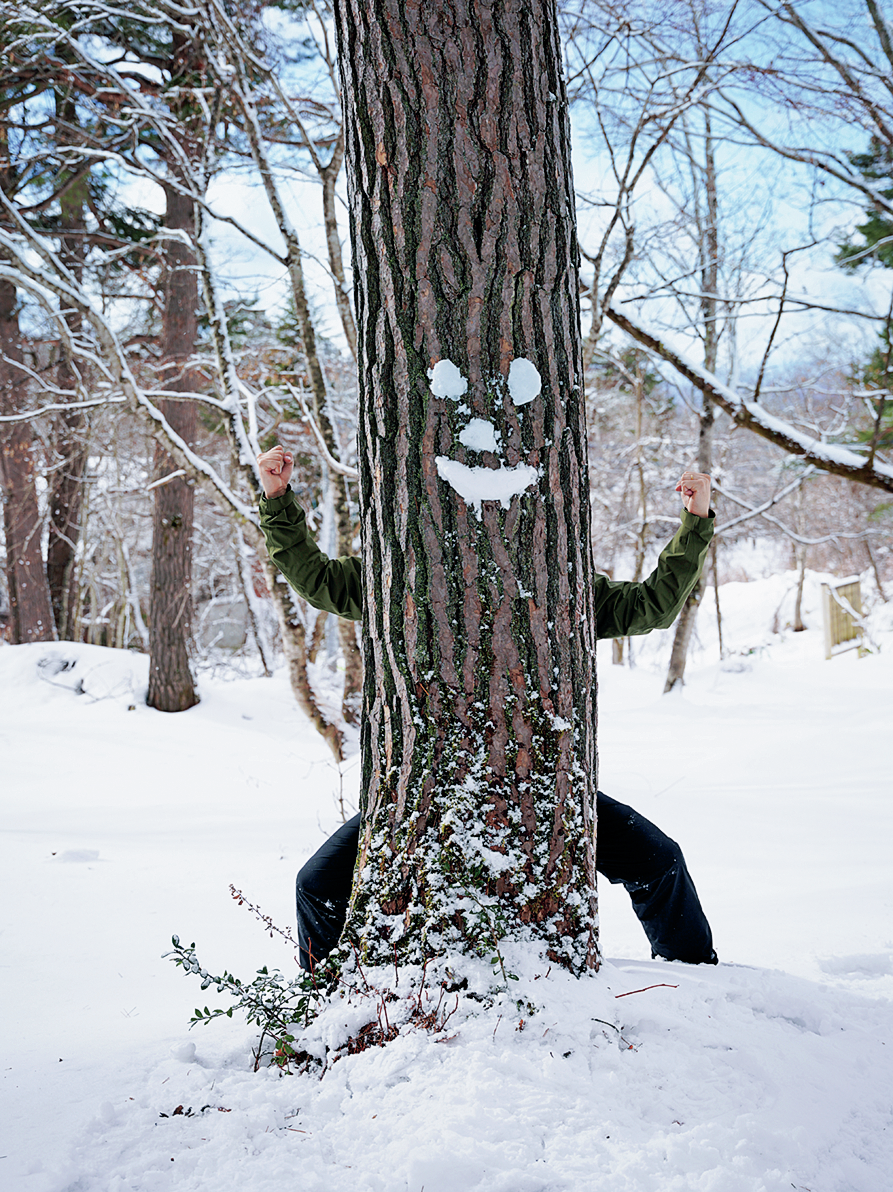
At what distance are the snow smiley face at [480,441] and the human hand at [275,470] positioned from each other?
24.9 inches

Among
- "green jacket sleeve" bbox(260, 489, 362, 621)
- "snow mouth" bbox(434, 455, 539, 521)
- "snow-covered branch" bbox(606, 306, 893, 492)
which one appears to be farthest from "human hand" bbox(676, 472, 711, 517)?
"snow-covered branch" bbox(606, 306, 893, 492)

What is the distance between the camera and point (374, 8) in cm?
166

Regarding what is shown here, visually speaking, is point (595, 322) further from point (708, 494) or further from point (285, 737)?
point (285, 737)

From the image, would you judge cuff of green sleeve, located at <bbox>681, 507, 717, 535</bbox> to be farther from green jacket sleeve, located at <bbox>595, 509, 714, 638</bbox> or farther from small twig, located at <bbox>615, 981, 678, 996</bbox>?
small twig, located at <bbox>615, 981, 678, 996</bbox>

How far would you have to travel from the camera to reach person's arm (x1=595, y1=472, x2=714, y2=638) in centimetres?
205

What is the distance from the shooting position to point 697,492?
6.75ft

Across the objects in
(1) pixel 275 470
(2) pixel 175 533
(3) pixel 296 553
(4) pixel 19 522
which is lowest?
(3) pixel 296 553

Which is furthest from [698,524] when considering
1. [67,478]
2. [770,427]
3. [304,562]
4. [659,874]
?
[67,478]

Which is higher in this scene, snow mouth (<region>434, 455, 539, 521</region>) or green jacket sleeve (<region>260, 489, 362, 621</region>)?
snow mouth (<region>434, 455, 539, 521</region>)

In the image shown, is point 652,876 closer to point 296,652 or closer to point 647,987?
point 647,987

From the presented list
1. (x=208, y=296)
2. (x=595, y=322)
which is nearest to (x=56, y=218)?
(x=208, y=296)

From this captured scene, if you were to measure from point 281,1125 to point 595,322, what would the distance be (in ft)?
17.4

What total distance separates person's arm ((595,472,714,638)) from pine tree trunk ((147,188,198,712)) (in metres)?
7.42

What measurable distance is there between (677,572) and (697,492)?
23cm
